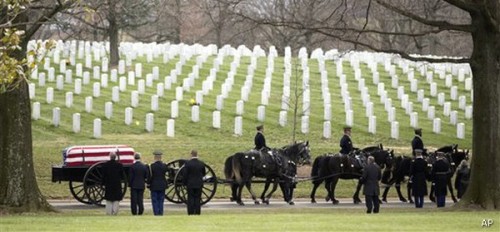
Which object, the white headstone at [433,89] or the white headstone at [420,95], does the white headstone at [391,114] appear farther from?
the white headstone at [433,89]

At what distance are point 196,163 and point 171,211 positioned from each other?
1.74 m

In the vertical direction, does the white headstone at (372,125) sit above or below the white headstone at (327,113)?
below

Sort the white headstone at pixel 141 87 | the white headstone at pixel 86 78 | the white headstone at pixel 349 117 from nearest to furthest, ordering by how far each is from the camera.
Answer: the white headstone at pixel 349 117, the white headstone at pixel 141 87, the white headstone at pixel 86 78

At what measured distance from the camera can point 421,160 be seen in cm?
2697

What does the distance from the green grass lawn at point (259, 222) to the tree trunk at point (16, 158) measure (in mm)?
797

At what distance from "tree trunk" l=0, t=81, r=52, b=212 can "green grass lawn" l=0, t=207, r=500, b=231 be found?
0.80 m

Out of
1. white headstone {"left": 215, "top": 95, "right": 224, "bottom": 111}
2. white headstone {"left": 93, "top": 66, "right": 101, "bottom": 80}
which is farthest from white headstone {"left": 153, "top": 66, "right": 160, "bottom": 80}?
white headstone {"left": 215, "top": 95, "right": 224, "bottom": 111}

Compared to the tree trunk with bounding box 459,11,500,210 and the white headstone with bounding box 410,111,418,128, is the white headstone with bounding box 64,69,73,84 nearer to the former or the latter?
the white headstone with bounding box 410,111,418,128

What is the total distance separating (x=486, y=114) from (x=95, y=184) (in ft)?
28.4

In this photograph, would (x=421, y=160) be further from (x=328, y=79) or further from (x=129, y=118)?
(x=328, y=79)

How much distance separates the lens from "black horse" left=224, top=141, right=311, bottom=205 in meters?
27.2

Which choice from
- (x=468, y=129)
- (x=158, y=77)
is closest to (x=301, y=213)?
(x=468, y=129)

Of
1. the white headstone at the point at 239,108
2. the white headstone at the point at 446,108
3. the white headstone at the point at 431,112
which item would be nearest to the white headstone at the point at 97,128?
the white headstone at the point at 239,108

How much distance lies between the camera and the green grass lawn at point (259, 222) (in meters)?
19.7
